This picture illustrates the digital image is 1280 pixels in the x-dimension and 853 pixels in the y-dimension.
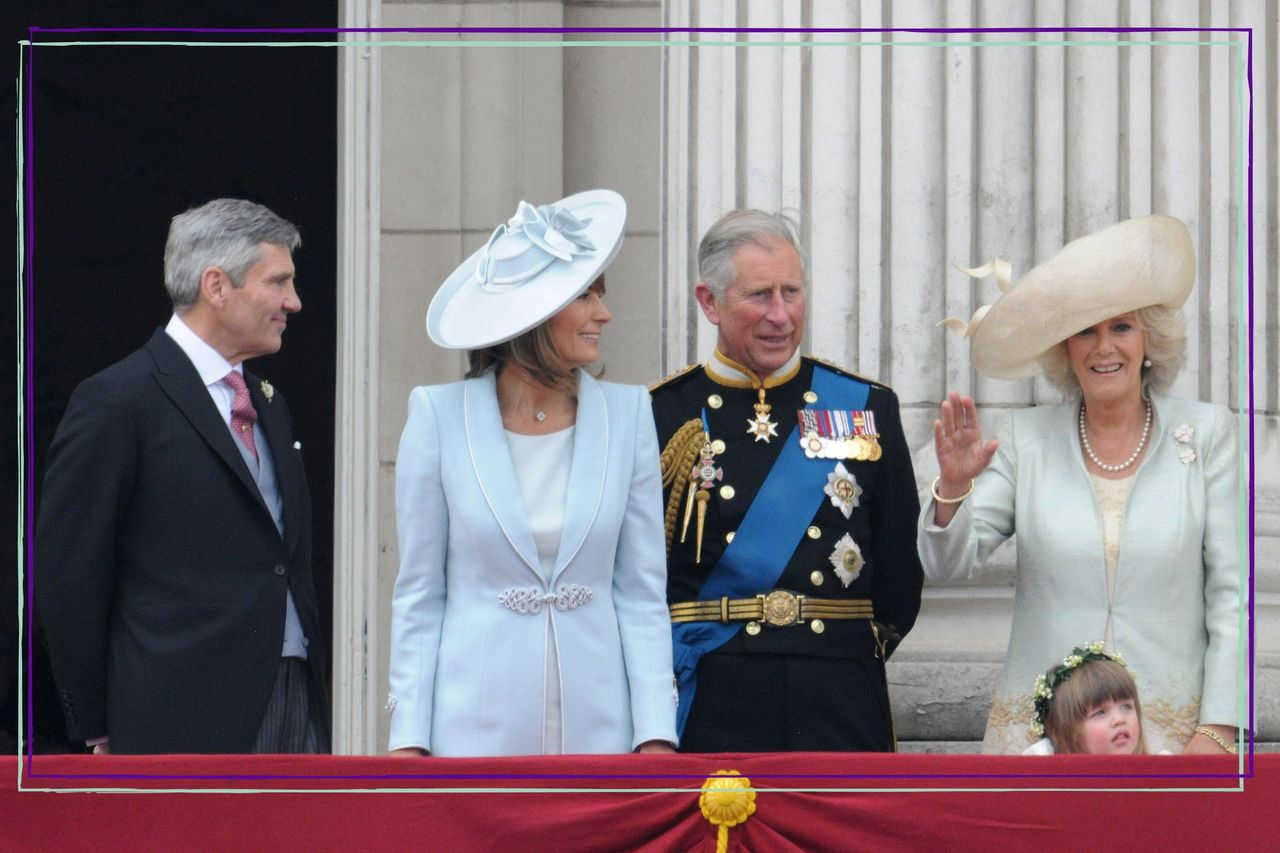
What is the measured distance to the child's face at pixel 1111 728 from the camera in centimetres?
372

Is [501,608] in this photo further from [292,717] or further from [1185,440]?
[1185,440]

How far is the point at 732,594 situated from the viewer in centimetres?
→ 395

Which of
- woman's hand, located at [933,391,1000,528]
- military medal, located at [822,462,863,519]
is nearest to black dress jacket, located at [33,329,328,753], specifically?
military medal, located at [822,462,863,519]

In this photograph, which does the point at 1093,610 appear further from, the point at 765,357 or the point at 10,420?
the point at 10,420

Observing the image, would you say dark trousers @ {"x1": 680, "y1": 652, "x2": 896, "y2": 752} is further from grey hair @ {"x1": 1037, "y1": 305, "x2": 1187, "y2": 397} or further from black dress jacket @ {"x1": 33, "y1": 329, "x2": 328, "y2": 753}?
black dress jacket @ {"x1": 33, "y1": 329, "x2": 328, "y2": 753}

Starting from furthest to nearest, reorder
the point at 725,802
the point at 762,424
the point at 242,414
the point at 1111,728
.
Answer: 1. the point at 762,424
2. the point at 242,414
3. the point at 1111,728
4. the point at 725,802

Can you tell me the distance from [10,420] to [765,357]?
3.63 metres

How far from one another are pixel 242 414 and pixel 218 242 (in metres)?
0.30

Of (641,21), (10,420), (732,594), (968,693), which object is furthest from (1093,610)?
(10,420)

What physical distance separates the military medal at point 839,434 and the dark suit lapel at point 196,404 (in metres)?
0.98

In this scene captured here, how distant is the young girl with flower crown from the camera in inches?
147

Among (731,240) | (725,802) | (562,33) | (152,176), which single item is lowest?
(725,802)

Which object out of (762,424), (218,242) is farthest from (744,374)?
(218,242)

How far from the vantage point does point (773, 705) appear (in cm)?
393
